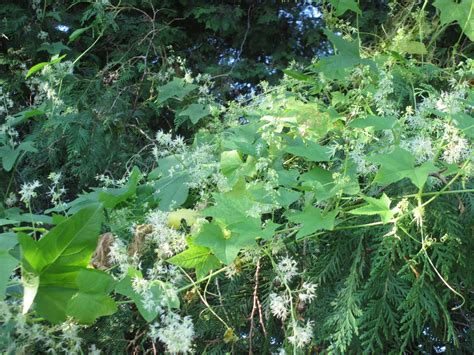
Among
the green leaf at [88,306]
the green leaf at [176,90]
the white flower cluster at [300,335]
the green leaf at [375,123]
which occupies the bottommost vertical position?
the green leaf at [176,90]

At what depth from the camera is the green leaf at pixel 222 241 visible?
857 millimetres

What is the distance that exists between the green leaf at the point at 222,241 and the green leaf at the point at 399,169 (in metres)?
0.21

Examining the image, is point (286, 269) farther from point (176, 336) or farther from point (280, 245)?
point (176, 336)

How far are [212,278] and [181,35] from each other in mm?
1788

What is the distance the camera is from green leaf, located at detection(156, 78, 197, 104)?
6.12 feet

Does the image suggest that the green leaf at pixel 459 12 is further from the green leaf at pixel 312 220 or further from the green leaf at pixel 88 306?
the green leaf at pixel 88 306

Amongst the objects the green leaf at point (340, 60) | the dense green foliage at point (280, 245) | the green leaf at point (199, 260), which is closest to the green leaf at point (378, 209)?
the dense green foliage at point (280, 245)

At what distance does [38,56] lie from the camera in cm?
246

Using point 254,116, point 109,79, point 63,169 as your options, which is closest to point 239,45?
point 109,79

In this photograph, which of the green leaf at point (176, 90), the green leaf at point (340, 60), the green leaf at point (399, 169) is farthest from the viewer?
the green leaf at point (176, 90)

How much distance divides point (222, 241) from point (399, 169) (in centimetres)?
27

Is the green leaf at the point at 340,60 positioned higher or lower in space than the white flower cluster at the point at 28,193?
higher

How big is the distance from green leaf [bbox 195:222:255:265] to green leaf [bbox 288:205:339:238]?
0.07 m

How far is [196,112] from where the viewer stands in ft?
5.75
